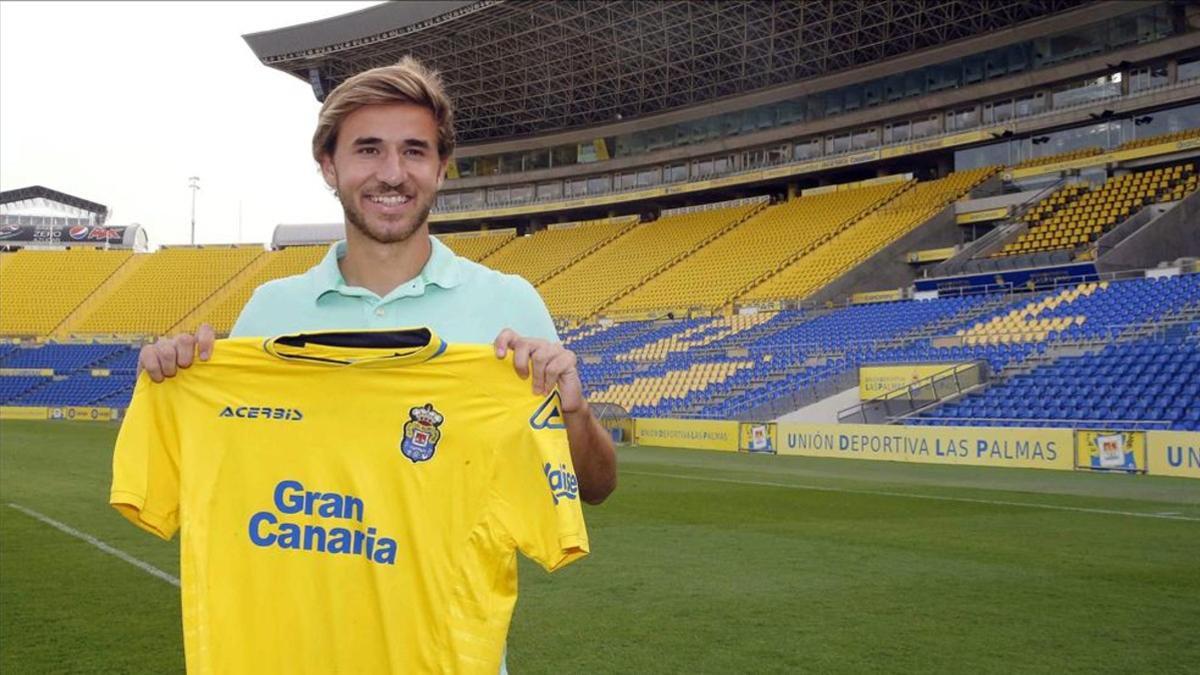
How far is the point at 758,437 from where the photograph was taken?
2297 cm

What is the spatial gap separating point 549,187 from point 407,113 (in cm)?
4912

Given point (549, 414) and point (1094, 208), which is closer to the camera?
point (549, 414)

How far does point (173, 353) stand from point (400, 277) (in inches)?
22.7

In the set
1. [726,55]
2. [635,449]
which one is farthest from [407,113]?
[726,55]

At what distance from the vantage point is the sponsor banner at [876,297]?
1300 inches

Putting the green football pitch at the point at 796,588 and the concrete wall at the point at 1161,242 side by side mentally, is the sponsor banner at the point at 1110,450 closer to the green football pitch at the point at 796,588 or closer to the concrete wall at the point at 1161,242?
the green football pitch at the point at 796,588

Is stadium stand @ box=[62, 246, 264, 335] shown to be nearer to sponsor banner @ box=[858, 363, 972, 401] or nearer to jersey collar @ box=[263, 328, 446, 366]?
sponsor banner @ box=[858, 363, 972, 401]

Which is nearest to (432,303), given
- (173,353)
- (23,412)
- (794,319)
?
(173,353)

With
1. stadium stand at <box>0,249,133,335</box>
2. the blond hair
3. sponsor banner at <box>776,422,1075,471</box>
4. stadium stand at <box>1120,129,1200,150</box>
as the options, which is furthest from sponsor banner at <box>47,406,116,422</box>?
the blond hair

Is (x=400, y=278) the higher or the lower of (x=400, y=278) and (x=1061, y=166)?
the lower

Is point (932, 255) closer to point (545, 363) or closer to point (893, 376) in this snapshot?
point (893, 376)

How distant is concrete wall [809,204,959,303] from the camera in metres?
33.9

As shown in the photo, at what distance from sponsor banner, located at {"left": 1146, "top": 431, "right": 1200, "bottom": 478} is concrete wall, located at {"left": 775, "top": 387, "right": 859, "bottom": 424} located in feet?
28.3

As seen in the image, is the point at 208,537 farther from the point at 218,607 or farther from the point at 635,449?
the point at 635,449
